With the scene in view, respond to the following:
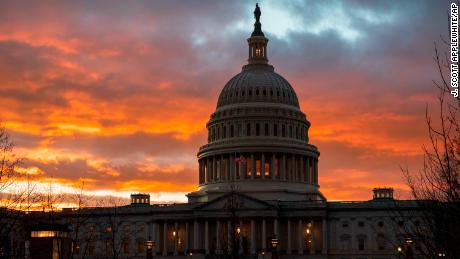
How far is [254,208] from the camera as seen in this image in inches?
6668

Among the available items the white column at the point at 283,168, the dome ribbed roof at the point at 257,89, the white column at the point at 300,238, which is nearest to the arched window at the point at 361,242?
the white column at the point at 300,238

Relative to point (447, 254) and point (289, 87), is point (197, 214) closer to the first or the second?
point (289, 87)

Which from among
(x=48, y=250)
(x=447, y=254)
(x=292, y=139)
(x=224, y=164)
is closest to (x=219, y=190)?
(x=224, y=164)

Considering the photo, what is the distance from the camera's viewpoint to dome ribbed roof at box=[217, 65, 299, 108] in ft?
634

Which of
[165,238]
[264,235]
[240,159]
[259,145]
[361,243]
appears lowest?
[361,243]

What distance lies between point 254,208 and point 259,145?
20.3 metres

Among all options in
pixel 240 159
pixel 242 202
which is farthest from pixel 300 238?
pixel 240 159

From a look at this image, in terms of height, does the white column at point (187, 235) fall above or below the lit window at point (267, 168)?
below

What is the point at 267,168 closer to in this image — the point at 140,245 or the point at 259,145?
the point at 259,145

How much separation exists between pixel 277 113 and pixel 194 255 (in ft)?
136

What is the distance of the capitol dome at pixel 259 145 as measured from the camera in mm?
182250

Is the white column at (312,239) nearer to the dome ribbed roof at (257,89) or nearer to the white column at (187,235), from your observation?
the white column at (187,235)

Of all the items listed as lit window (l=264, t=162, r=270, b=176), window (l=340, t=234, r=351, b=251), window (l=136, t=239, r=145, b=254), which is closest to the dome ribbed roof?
lit window (l=264, t=162, r=270, b=176)

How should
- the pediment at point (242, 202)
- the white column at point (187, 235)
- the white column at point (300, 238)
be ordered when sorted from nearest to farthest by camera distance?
the white column at point (300, 238) → the pediment at point (242, 202) → the white column at point (187, 235)
